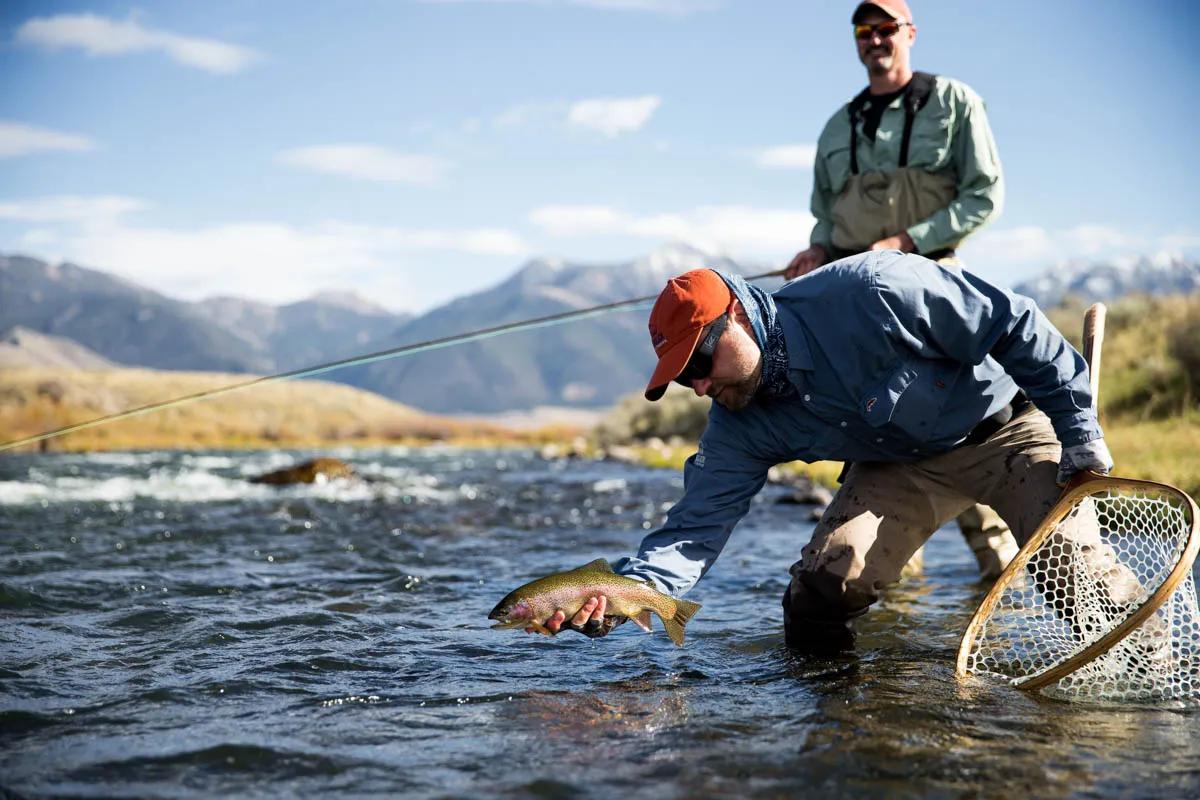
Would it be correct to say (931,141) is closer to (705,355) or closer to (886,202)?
(886,202)

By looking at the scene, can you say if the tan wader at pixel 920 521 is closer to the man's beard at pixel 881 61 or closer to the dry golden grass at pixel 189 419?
the man's beard at pixel 881 61

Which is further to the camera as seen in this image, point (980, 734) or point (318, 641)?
point (318, 641)

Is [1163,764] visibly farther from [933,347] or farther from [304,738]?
[304,738]

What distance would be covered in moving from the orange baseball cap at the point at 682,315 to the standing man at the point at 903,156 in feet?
5.89

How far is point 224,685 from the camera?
4.21 meters

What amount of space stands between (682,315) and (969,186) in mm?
2448

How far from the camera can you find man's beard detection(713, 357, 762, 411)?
13.0ft

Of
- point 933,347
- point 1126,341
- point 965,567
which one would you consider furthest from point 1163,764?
point 1126,341

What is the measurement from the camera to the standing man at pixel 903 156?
210 inches

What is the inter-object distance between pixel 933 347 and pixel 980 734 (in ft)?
4.57

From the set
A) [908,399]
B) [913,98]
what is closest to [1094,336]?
[908,399]

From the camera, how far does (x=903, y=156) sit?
5.50 meters

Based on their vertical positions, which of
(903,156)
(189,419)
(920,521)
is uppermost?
(903,156)

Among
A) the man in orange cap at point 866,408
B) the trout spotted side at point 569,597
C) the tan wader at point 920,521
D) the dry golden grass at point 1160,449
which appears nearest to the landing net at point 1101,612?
the tan wader at point 920,521
